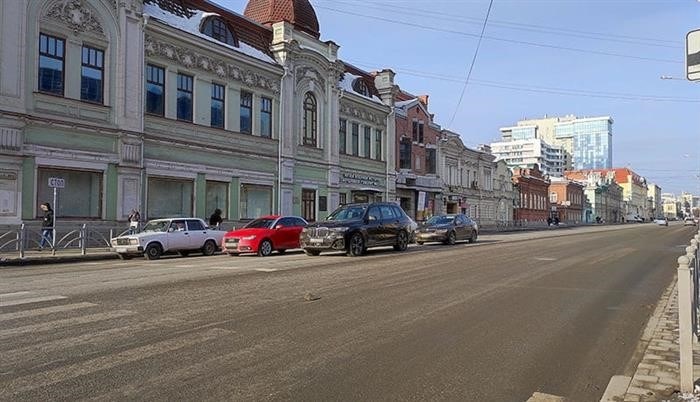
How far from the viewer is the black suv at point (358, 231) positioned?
762 inches

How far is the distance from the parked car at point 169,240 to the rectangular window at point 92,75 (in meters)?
6.67

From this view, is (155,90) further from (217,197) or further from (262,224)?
(262,224)

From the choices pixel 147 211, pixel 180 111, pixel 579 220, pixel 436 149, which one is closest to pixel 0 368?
pixel 147 211

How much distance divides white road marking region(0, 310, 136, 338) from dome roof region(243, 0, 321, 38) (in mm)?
31299

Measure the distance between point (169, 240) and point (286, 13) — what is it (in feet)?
71.1

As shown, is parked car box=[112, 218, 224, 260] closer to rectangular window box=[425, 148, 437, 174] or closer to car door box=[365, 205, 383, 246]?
car door box=[365, 205, 383, 246]

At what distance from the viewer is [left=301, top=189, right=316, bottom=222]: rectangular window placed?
36.3 m

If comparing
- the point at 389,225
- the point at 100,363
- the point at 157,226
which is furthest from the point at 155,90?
the point at 100,363

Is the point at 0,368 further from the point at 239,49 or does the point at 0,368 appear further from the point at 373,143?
the point at 373,143

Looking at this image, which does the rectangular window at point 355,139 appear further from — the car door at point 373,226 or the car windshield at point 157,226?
the car windshield at point 157,226

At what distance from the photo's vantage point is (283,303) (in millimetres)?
9250

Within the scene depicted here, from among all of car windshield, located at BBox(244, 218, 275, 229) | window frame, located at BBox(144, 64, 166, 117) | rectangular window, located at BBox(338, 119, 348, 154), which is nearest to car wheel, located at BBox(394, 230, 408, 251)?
car windshield, located at BBox(244, 218, 275, 229)

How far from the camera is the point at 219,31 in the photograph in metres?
30.3

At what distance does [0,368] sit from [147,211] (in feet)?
70.2
